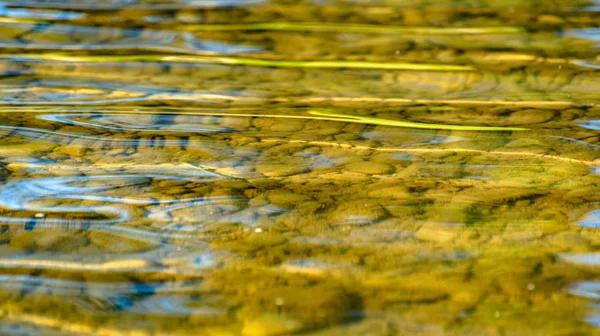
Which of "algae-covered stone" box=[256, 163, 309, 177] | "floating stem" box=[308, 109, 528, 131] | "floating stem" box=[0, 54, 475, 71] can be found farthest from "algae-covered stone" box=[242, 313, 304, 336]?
"floating stem" box=[0, 54, 475, 71]

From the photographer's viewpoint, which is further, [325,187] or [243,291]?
[325,187]

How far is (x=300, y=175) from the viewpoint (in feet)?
6.50

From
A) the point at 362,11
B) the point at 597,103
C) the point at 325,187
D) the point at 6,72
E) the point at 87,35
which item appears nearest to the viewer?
the point at 325,187

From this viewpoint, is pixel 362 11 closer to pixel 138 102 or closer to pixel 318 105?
pixel 318 105

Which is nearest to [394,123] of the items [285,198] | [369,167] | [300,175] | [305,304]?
[369,167]

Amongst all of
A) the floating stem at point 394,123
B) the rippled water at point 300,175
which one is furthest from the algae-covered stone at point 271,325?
the floating stem at point 394,123

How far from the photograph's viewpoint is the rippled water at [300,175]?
1.42 metres

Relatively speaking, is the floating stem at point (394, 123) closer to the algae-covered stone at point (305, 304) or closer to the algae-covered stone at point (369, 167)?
the algae-covered stone at point (369, 167)

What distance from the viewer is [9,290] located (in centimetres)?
146

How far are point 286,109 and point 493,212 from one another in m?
0.98

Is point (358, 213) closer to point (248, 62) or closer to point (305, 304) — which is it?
point (305, 304)

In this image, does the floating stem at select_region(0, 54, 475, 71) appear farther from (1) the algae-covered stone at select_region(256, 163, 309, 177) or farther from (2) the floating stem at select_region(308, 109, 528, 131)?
(1) the algae-covered stone at select_region(256, 163, 309, 177)

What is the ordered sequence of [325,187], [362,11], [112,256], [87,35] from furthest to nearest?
[362,11] < [87,35] < [325,187] < [112,256]

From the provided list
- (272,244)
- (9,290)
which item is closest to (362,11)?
(272,244)
